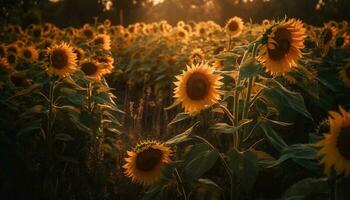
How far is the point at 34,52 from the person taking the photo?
6.66m

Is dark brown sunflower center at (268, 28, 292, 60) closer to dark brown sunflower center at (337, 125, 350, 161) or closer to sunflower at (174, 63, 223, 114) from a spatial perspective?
sunflower at (174, 63, 223, 114)

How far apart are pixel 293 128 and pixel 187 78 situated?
2472 mm

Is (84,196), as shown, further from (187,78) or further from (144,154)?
(187,78)

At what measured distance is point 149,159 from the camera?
2.82 metres

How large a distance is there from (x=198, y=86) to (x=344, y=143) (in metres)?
1.19

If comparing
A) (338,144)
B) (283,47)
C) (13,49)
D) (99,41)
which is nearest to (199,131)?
(99,41)

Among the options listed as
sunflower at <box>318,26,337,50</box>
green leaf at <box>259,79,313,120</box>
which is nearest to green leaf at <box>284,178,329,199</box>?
green leaf at <box>259,79,313,120</box>

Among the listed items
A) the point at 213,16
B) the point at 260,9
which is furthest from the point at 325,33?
the point at 213,16

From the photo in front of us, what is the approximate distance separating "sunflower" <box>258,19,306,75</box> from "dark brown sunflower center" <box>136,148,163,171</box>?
814mm

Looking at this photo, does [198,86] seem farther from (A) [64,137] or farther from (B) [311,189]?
(A) [64,137]

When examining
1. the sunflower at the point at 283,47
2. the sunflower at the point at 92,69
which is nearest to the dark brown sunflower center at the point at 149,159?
the sunflower at the point at 283,47

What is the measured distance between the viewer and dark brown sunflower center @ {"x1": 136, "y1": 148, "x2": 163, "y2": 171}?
2814 mm

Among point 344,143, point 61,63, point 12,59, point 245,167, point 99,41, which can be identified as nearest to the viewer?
point 344,143

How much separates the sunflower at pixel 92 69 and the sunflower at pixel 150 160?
184 cm
